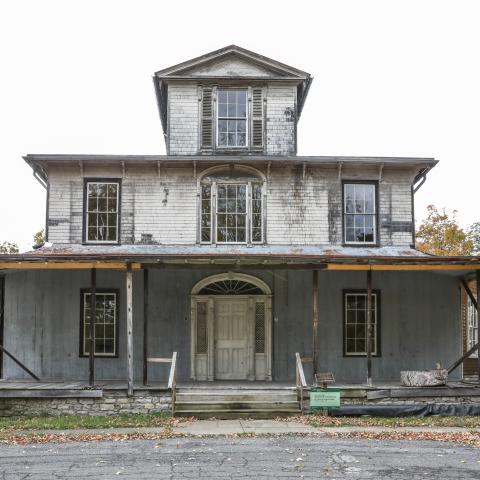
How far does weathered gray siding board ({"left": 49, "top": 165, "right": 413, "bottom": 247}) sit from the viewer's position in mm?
18672

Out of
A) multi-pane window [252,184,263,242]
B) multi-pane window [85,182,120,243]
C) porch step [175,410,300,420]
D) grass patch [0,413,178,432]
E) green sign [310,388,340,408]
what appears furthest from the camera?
multi-pane window [252,184,263,242]

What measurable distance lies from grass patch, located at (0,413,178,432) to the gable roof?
9.60 meters

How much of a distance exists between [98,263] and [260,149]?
6.20 m

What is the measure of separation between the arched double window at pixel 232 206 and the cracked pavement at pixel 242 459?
736 centimetres

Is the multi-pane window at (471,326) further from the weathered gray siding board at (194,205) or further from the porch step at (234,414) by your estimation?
the porch step at (234,414)

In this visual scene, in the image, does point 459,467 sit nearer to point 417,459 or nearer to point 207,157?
point 417,459

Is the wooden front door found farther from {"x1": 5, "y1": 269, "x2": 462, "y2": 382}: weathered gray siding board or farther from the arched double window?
the arched double window

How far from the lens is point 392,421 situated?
1448 cm

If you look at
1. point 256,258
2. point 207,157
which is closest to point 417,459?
point 256,258

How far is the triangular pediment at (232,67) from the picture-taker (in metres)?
19.5

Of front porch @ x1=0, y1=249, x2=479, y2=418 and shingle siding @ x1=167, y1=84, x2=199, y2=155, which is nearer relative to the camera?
front porch @ x1=0, y1=249, x2=479, y2=418

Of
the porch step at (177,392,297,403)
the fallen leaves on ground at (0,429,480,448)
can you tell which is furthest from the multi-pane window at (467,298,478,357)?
the fallen leaves on ground at (0,429,480,448)

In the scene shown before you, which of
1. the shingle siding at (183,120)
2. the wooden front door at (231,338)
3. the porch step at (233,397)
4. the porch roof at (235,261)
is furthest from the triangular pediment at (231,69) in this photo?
the porch step at (233,397)

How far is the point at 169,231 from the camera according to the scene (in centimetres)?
1867
